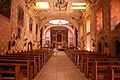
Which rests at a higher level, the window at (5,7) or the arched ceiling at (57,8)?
the arched ceiling at (57,8)

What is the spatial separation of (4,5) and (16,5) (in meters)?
2.62

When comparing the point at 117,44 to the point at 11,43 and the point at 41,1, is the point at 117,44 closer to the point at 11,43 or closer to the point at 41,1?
the point at 11,43

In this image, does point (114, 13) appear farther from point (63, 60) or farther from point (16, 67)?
point (16, 67)

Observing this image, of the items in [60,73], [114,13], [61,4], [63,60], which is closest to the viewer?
[60,73]

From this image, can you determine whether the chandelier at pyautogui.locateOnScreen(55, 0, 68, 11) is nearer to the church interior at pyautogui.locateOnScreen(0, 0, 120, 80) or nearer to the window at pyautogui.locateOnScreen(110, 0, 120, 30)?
the church interior at pyautogui.locateOnScreen(0, 0, 120, 80)

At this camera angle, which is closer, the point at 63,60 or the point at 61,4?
the point at 63,60

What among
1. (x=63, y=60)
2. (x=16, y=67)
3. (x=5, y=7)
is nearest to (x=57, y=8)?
(x=63, y=60)

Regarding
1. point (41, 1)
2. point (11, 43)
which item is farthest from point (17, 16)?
point (41, 1)

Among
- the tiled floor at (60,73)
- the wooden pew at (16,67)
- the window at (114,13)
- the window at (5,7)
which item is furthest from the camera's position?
the window at (114,13)

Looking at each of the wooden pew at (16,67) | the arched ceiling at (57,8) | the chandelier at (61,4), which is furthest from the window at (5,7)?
the chandelier at (61,4)

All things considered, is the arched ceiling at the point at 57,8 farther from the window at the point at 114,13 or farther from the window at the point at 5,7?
the window at the point at 5,7

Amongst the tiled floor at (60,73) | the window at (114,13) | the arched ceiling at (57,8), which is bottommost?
the tiled floor at (60,73)

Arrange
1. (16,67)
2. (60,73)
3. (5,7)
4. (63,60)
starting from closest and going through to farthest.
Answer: (16,67) < (60,73) < (5,7) < (63,60)

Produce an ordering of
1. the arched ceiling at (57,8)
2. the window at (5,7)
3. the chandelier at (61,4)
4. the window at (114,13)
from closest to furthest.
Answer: the window at (5,7), the window at (114,13), the arched ceiling at (57,8), the chandelier at (61,4)
